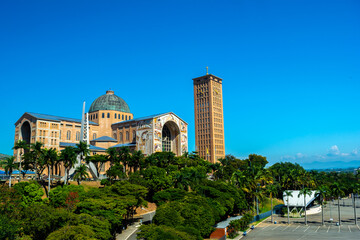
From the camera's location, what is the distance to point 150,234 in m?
32.9

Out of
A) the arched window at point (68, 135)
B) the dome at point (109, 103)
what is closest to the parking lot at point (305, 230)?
the arched window at point (68, 135)

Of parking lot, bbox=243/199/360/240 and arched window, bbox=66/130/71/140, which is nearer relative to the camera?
parking lot, bbox=243/199/360/240

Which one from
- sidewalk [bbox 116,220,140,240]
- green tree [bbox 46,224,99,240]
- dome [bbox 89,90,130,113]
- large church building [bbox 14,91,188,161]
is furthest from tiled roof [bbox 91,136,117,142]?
green tree [bbox 46,224,99,240]

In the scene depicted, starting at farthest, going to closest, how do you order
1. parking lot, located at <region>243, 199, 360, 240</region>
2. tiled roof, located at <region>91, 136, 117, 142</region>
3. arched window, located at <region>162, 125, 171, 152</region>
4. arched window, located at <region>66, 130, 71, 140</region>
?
arched window, located at <region>162, 125, 171, 152</region> → tiled roof, located at <region>91, 136, 117, 142</region> → arched window, located at <region>66, 130, 71, 140</region> → parking lot, located at <region>243, 199, 360, 240</region>

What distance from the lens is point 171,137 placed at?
10619 cm

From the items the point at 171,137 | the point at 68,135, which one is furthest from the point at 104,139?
the point at 171,137

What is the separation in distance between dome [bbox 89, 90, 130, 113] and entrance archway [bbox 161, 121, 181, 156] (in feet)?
62.4

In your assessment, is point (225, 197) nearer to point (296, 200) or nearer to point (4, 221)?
point (296, 200)

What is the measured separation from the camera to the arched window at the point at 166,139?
103m

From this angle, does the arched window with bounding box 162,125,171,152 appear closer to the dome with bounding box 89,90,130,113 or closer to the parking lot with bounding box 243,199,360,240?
the dome with bounding box 89,90,130,113

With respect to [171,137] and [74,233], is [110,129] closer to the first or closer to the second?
[171,137]

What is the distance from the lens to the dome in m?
110

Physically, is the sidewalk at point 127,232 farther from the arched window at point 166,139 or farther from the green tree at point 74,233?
the arched window at point 166,139

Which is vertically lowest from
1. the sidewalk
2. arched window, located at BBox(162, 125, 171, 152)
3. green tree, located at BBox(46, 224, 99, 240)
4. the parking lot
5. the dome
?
the parking lot
